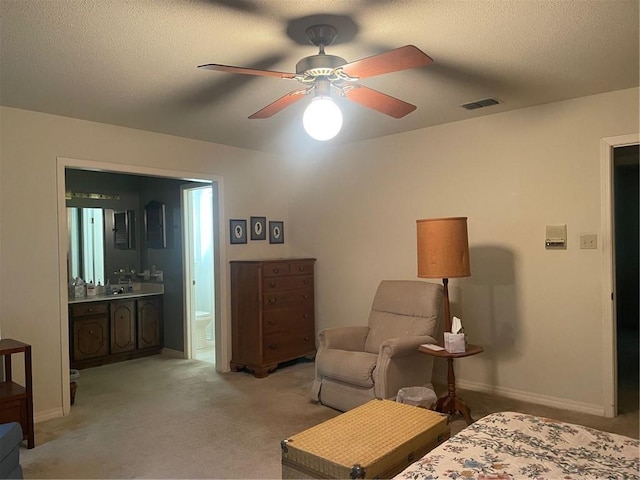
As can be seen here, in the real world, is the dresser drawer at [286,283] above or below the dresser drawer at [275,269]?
below

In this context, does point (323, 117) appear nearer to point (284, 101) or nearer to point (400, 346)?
point (284, 101)

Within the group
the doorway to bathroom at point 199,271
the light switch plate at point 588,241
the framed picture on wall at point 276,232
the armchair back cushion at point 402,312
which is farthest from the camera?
the doorway to bathroom at point 199,271

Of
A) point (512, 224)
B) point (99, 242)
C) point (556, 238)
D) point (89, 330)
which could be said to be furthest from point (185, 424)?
point (99, 242)

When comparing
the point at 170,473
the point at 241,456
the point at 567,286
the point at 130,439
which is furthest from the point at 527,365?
the point at 130,439

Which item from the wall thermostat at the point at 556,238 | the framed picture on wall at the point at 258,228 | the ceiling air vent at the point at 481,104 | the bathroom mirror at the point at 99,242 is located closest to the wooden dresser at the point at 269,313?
the framed picture on wall at the point at 258,228

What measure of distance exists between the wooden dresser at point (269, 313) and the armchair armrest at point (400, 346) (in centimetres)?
160

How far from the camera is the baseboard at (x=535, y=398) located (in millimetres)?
3426

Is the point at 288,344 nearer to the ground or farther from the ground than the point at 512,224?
nearer to the ground

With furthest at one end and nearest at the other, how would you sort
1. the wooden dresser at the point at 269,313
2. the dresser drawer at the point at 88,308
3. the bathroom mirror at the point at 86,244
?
the bathroom mirror at the point at 86,244 < the dresser drawer at the point at 88,308 < the wooden dresser at the point at 269,313

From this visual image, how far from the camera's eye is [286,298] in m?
4.77

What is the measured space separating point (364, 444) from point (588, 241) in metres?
2.48

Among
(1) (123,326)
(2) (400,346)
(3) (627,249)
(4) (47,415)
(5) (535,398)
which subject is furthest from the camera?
(3) (627,249)

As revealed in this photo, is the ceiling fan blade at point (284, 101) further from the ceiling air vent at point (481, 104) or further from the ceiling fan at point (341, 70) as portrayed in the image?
the ceiling air vent at point (481, 104)

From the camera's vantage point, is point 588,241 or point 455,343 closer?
point 455,343
